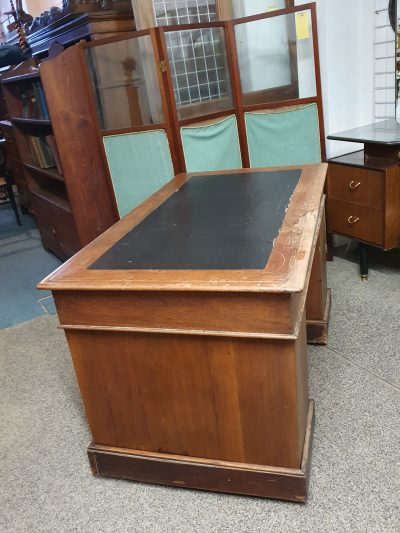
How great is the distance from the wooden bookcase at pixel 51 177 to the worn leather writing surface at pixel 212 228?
1030 mm

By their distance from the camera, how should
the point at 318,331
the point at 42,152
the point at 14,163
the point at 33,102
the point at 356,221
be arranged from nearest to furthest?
the point at 318,331, the point at 356,221, the point at 33,102, the point at 42,152, the point at 14,163

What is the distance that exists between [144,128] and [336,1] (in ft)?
4.21

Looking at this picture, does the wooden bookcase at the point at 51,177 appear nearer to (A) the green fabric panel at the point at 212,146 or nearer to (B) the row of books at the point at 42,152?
(B) the row of books at the point at 42,152

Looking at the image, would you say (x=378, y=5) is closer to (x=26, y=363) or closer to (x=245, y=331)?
(x=245, y=331)

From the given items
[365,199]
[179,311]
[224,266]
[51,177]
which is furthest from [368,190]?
[51,177]

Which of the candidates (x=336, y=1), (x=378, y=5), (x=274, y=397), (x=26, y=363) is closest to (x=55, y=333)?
(x=26, y=363)

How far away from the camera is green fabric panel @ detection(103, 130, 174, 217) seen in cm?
260

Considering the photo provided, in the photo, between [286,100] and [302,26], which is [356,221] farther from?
[302,26]

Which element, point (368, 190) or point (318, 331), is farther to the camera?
point (368, 190)

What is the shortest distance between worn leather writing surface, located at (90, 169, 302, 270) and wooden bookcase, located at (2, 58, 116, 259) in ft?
3.38

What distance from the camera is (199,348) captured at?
1.29m

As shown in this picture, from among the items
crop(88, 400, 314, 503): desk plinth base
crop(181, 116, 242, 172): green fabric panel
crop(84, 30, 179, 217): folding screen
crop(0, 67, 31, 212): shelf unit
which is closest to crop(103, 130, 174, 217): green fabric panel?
crop(84, 30, 179, 217): folding screen

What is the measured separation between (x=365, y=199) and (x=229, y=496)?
1651 mm

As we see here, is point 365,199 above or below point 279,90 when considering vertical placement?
below
